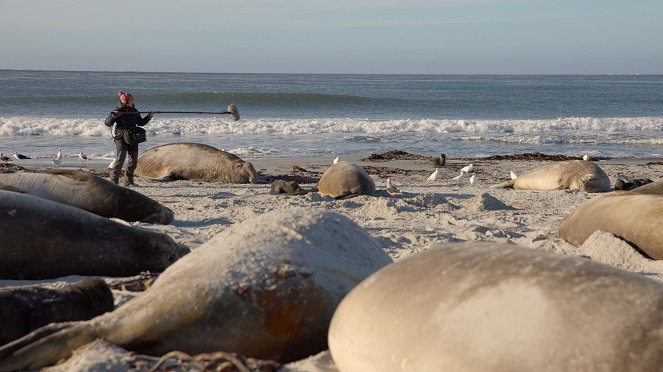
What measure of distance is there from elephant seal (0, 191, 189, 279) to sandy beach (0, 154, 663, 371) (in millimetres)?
119

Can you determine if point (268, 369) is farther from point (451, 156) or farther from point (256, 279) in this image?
point (451, 156)

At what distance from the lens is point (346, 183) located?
970cm

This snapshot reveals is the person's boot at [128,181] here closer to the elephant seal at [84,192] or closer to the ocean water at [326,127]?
the elephant seal at [84,192]

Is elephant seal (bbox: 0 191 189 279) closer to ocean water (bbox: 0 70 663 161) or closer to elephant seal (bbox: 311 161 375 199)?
elephant seal (bbox: 311 161 375 199)

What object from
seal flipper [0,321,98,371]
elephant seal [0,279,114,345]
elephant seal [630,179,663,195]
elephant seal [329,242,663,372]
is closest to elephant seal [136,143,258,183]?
elephant seal [630,179,663,195]

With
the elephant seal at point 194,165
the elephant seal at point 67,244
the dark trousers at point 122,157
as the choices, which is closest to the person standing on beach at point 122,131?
the dark trousers at point 122,157

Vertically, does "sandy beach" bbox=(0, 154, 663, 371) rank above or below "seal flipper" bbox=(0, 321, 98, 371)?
below

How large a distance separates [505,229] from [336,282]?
4468mm

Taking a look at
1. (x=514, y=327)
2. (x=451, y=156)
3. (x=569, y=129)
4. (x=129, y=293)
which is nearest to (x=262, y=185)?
(x=451, y=156)

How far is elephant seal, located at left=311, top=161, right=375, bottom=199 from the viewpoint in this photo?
9617mm

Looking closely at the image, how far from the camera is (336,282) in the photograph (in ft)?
10.4

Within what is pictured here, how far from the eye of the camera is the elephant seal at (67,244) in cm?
436

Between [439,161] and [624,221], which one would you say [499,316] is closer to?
[624,221]

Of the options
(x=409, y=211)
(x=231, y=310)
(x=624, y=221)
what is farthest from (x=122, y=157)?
(x=231, y=310)
